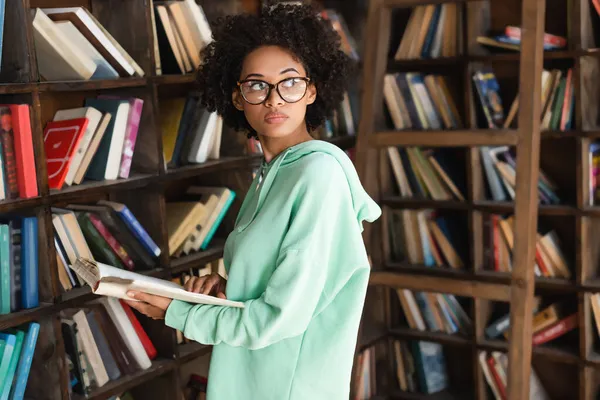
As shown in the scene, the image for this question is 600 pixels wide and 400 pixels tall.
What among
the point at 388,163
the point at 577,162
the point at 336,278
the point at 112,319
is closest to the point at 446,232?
the point at 388,163

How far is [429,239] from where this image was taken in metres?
2.78

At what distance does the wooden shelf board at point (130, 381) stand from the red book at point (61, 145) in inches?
21.8

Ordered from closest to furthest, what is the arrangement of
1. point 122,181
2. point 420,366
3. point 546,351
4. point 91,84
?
point 91,84 < point 122,181 < point 546,351 < point 420,366

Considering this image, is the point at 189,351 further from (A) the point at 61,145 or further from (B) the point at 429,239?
(B) the point at 429,239

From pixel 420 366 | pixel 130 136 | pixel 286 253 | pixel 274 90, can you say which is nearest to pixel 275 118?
pixel 274 90

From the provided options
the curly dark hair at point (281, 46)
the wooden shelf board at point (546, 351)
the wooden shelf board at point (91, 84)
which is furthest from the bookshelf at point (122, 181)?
the wooden shelf board at point (546, 351)

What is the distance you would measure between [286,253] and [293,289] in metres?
0.06

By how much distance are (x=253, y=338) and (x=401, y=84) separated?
5.24ft

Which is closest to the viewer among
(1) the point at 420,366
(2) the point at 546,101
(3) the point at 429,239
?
(2) the point at 546,101

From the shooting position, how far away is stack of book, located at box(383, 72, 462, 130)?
106 inches

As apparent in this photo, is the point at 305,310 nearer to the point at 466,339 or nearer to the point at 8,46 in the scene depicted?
the point at 8,46

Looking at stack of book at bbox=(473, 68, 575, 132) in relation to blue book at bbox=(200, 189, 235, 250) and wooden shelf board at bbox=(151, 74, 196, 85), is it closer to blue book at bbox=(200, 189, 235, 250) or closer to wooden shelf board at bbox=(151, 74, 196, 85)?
blue book at bbox=(200, 189, 235, 250)

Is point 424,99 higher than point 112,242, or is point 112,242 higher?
point 424,99

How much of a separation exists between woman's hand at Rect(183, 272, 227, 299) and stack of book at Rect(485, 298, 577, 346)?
149 centimetres
